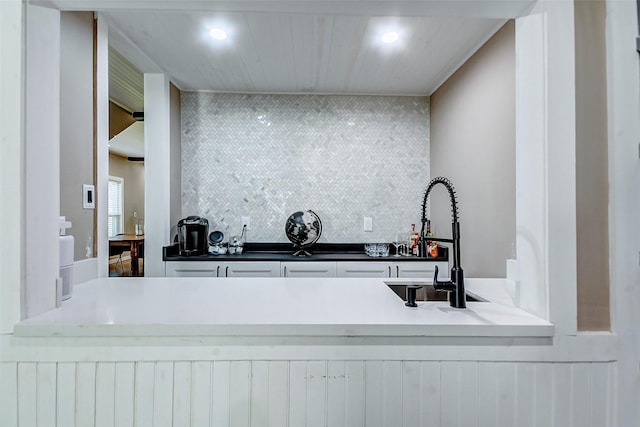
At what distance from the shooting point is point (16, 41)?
96cm

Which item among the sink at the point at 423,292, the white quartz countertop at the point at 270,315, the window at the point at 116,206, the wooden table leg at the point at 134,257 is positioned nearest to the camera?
the white quartz countertop at the point at 270,315

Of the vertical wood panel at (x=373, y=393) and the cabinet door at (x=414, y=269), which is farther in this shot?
the cabinet door at (x=414, y=269)

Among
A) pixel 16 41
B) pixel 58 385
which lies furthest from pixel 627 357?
pixel 16 41

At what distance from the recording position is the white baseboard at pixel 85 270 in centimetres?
147

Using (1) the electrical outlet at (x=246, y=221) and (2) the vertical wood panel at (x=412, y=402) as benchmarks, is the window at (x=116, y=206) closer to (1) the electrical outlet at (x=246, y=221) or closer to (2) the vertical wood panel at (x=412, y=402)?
(1) the electrical outlet at (x=246, y=221)

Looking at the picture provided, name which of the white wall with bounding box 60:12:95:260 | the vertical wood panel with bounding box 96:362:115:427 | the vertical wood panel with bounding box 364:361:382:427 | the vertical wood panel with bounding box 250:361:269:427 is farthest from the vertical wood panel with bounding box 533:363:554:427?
the white wall with bounding box 60:12:95:260

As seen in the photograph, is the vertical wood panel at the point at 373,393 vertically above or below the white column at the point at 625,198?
below

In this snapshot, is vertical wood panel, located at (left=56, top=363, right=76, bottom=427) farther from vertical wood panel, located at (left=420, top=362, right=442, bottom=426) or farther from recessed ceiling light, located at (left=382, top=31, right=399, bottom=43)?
recessed ceiling light, located at (left=382, top=31, right=399, bottom=43)

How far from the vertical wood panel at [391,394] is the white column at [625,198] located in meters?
0.64

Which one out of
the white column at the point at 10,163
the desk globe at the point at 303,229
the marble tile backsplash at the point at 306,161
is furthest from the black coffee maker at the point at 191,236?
the white column at the point at 10,163

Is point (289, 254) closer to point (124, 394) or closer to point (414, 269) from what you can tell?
point (414, 269)

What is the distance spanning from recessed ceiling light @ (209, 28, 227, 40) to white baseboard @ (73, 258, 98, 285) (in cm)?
155

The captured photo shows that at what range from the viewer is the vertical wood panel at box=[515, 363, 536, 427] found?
3.08ft

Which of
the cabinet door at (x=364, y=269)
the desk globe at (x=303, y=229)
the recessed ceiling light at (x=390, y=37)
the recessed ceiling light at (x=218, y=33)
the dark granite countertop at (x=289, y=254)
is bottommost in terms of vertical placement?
the cabinet door at (x=364, y=269)
